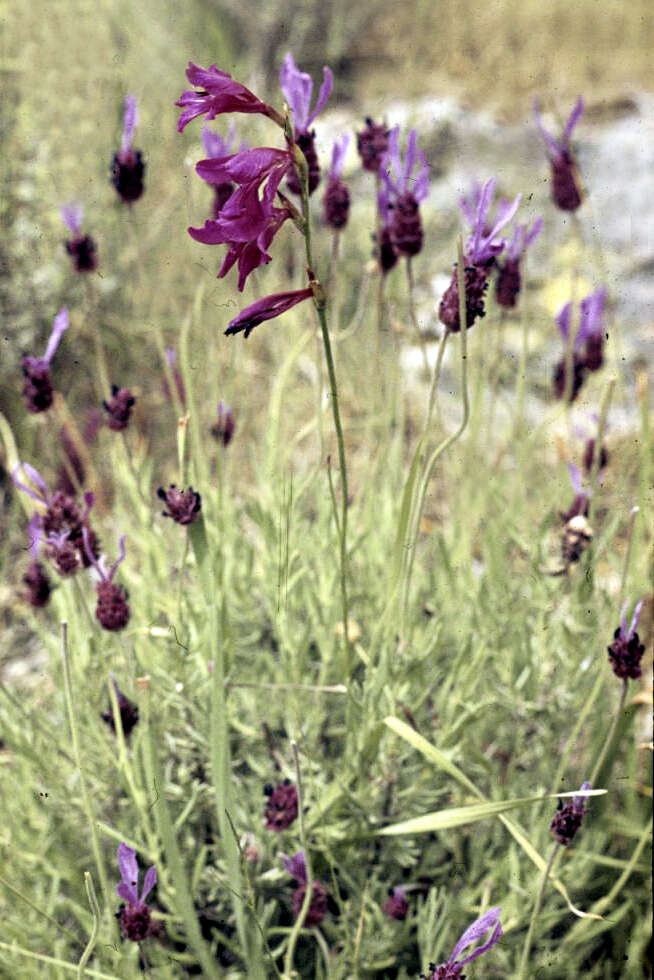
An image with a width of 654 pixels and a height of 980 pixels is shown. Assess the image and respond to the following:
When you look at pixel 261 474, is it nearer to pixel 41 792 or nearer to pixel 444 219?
pixel 41 792

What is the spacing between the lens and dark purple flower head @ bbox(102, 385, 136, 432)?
1.09 metres

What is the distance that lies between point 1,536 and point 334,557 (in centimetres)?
118

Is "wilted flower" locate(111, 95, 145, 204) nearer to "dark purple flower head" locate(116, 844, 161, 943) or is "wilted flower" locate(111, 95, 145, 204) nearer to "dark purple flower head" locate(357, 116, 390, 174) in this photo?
"dark purple flower head" locate(357, 116, 390, 174)

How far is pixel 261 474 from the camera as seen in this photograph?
4.67 ft

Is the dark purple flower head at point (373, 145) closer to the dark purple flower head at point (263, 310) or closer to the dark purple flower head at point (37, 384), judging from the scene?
the dark purple flower head at point (37, 384)

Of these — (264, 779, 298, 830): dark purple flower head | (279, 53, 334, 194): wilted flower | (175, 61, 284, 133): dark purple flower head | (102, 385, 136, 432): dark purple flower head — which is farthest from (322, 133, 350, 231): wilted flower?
(264, 779, 298, 830): dark purple flower head

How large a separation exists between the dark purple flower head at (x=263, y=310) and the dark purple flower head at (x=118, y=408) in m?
0.55

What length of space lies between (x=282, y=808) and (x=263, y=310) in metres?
0.58

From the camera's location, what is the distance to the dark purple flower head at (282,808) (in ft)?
3.07

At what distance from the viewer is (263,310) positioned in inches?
21.9

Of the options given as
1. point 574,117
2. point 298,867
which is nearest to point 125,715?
point 298,867

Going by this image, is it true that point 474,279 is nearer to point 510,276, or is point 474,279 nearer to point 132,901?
point 510,276

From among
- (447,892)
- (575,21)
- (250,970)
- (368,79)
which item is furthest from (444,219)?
(250,970)

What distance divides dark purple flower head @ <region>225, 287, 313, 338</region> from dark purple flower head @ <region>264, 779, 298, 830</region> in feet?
1.84
